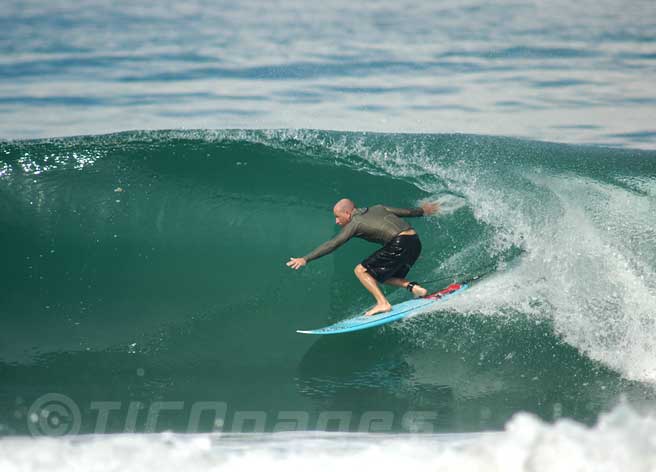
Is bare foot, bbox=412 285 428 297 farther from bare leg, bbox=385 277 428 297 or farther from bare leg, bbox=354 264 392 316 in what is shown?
bare leg, bbox=354 264 392 316

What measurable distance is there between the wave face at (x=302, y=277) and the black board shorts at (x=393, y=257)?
0.56 meters

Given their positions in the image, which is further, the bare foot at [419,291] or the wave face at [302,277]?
the bare foot at [419,291]

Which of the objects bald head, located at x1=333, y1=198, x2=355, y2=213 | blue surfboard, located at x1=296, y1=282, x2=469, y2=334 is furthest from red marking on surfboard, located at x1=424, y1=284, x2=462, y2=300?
bald head, located at x1=333, y1=198, x2=355, y2=213

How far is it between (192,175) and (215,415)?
361cm

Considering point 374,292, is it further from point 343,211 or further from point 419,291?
point 343,211

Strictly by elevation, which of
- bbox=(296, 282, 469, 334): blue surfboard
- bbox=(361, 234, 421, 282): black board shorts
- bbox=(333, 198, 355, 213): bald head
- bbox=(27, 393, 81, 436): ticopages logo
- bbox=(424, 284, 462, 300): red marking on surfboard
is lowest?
bbox=(27, 393, 81, 436): ticopages logo

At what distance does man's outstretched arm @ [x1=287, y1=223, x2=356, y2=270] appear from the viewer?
231 inches

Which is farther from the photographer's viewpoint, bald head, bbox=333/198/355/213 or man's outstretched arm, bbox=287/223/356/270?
bald head, bbox=333/198/355/213

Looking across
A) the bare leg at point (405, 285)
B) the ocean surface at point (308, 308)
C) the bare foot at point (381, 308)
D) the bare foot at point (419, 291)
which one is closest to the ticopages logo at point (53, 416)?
the ocean surface at point (308, 308)

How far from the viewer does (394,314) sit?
6.25 m

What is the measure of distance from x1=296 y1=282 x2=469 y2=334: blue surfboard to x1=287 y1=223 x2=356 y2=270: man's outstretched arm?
679mm

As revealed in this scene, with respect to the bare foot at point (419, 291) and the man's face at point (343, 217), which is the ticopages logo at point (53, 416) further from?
the bare foot at point (419, 291)

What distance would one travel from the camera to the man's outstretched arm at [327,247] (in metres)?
5.87

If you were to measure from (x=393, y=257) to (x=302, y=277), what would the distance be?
135 centimetres
